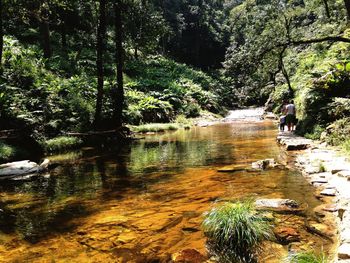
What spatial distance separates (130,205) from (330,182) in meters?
4.16

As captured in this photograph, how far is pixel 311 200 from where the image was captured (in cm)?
659

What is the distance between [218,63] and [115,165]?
5218 cm

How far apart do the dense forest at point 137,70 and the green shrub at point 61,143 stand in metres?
0.36

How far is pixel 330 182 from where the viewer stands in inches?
293

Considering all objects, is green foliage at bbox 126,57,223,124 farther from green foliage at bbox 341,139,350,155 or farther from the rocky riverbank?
green foliage at bbox 341,139,350,155

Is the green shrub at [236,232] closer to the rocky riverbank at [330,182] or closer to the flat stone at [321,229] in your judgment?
the flat stone at [321,229]

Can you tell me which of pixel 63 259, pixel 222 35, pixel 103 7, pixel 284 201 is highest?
pixel 222 35

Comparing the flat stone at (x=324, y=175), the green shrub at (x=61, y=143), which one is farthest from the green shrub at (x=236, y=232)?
the green shrub at (x=61, y=143)

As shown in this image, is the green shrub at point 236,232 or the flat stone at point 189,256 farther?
the green shrub at point 236,232

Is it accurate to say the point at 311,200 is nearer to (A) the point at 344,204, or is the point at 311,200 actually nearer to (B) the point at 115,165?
(A) the point at 344,204

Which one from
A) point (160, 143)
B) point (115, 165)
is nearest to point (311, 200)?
point (115, 165)

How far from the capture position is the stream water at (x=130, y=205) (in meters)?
5.06

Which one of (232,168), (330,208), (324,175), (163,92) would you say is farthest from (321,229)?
(163,92)

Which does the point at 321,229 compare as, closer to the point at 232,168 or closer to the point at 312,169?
the point at 312,169
